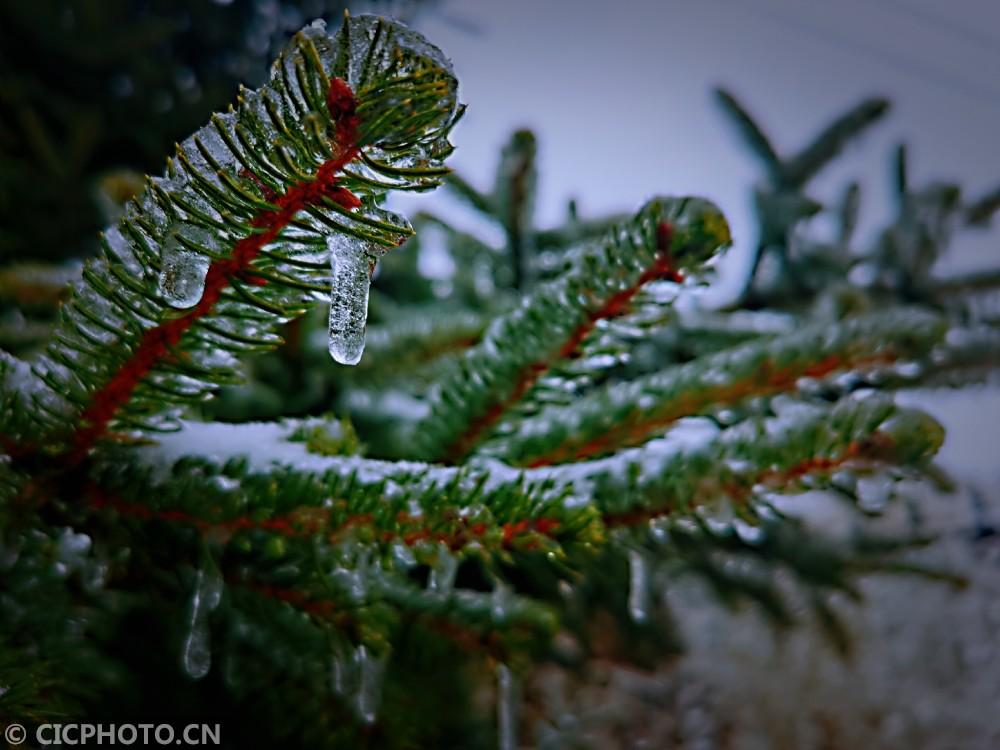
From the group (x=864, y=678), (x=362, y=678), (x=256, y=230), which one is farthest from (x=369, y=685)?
(x=864, y=678)

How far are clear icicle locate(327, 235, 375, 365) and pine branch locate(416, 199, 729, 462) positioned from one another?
0.34 ft

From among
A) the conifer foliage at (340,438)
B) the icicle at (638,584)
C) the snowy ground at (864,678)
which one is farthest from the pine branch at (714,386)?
the snowy ground at (864,678)

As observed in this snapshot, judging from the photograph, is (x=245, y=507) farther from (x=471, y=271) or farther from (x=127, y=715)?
(x=471, y=271)

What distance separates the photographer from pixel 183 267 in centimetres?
21

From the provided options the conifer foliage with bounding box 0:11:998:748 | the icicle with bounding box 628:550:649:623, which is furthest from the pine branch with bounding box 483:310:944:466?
the icicle with bounding box 628:550:649:623

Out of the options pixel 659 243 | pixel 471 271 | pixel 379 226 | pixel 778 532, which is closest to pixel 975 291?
pixel 778 532

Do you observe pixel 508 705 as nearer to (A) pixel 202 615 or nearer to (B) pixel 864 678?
(A) pixel 202 615

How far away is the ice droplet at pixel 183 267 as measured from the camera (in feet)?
0.68

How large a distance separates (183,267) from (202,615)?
157 mm

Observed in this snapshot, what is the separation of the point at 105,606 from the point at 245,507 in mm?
133

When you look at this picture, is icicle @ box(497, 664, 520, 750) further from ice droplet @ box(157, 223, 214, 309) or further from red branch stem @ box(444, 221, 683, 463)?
ice droplet @ box(157, 223, 214, 309)

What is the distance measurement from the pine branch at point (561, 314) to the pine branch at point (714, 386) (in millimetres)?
27

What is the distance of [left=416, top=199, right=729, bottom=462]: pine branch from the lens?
0.90ft

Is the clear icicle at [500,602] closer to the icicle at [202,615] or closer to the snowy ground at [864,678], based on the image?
the icicle at [202,615]
